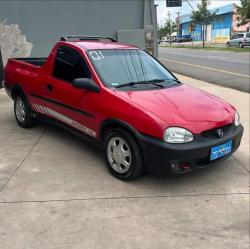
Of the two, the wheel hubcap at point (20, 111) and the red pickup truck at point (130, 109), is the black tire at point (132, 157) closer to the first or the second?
the red pickup truck at point (130, 109)

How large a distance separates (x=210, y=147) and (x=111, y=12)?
988 centimetres

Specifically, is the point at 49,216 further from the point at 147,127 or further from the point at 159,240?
the point at 147,127

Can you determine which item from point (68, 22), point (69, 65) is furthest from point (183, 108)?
point (68, 22)

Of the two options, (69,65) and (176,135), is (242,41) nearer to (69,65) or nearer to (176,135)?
(69,65)

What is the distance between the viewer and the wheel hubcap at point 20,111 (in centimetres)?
675

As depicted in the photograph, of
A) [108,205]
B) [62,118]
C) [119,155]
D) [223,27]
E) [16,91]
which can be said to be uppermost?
[223,27]

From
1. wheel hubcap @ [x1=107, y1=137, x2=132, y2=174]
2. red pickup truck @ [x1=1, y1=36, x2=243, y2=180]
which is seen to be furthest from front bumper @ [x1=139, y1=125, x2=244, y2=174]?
wheel hubcap @ [x1=107, y1=137, x2=132, y2=174]

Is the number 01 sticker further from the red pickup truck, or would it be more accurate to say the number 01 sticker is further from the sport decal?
A: the sport decal

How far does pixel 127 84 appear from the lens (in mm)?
5082

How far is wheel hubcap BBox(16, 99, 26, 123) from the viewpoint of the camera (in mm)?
6754

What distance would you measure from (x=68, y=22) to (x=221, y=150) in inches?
381

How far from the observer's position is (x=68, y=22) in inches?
513

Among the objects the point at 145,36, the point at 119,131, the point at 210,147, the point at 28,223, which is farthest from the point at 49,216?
the point at 145,36

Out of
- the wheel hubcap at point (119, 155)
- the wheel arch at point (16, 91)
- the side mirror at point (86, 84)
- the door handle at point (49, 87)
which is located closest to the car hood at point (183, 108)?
the side mirror at point (86, 84)
